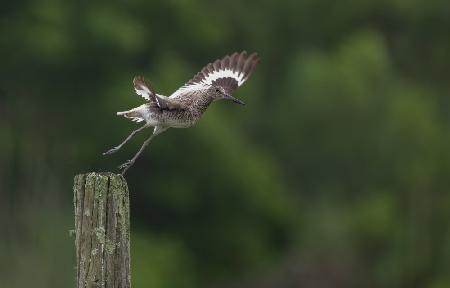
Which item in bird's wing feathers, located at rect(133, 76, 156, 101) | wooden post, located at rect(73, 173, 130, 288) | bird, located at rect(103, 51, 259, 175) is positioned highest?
bird, located at rect(103, 51, 259, 175)

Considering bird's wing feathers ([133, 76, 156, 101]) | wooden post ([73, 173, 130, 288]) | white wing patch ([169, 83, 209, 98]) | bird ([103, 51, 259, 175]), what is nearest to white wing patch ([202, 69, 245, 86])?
bird ([103, 51, 259, 175])

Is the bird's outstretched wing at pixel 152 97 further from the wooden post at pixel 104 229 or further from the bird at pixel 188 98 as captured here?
the wooden post at pixel 104 229

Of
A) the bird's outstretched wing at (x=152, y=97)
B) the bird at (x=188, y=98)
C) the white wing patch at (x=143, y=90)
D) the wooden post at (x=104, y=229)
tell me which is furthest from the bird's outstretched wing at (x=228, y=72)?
the wooden post at (x=104, y=229)

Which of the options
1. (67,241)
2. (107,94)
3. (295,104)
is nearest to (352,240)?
(295,104)

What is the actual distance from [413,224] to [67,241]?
9519mm

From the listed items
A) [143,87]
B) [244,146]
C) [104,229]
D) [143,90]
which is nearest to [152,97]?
[143,90]

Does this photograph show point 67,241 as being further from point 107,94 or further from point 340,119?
point 340,119

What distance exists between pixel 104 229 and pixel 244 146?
24.2 m

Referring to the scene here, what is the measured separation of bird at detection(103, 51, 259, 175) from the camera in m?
8.80

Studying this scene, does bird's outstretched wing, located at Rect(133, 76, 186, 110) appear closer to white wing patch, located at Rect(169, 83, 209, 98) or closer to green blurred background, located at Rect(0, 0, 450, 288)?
white wing patch, located at Rect(169, 83, 209, 98)

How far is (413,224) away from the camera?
3069 centimetres

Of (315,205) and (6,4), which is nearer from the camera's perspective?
(6,4)

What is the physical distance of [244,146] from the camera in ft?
102

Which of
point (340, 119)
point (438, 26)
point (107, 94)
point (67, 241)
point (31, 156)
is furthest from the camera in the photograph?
point (438, 26)
